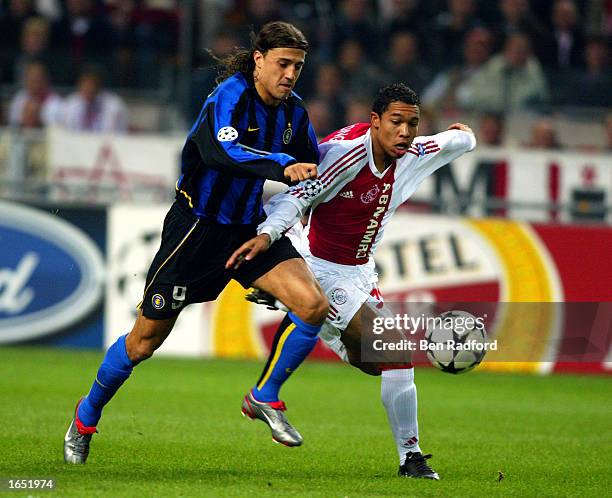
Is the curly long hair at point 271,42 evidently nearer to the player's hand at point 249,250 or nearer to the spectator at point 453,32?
the player's hand at point 249,250

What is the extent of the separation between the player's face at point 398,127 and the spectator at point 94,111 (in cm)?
806

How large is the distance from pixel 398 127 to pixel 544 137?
6968 mm

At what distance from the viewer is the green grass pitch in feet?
20.2

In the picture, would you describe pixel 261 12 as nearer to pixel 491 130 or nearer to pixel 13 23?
pixel 13 23

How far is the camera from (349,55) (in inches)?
564

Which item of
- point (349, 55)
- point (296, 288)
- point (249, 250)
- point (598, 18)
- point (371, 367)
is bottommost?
point (371, 367)

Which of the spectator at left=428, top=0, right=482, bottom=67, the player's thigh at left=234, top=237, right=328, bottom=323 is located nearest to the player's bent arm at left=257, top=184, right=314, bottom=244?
the player's thigh at left=234, top=237, right=328, bottom=323

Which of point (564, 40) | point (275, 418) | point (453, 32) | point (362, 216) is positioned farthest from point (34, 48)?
point (275, 418)

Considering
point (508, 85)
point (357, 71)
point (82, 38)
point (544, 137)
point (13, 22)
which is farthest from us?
point (13, 22)

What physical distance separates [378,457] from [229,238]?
67.2 inches

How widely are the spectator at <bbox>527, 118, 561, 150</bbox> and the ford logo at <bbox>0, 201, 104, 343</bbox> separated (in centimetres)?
484

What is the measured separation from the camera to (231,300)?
40.7ft

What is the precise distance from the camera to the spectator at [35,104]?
1424cm

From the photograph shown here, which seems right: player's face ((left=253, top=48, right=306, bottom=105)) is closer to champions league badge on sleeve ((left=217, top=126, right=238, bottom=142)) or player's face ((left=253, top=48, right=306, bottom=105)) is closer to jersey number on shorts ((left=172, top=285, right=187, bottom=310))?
champions league badge on sleeve ((left=217, top=126, right=238, bottom=142))
